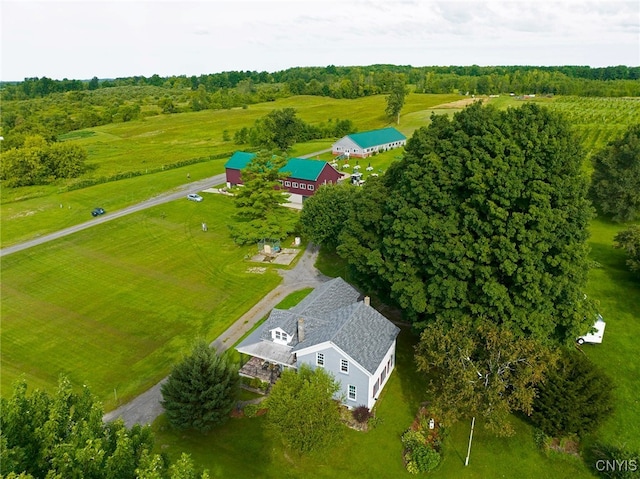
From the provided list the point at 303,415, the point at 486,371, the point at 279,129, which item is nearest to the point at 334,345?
the point at 303,415

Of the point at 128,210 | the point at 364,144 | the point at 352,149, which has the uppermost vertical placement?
the point at 364,144

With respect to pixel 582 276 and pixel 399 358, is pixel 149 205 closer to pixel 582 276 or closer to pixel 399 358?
pixel 399 358

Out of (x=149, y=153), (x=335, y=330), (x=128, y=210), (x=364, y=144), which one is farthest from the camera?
(x=149, y=153)

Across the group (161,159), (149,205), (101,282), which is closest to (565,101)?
(161,159)

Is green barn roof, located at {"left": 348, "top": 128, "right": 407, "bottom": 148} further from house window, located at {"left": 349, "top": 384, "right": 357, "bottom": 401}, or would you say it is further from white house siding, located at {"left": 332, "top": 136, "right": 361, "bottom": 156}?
house window, located at {"left": 349, "top": 384, "right": 357, "bottom": 401}

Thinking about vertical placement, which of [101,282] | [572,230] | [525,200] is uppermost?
[525,200]

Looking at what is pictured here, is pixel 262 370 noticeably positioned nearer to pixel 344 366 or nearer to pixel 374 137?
pixel 344 366
